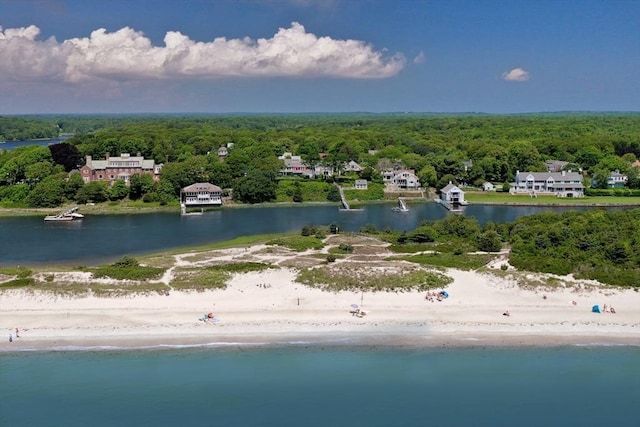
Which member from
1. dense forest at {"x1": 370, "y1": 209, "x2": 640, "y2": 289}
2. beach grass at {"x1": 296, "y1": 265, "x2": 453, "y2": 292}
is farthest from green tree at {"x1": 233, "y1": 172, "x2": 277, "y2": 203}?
beach grass at {"x1": 296, "y1": 265, "x2": 453, "y2": 292}

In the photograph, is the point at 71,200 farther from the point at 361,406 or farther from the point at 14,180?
the point at 361,406

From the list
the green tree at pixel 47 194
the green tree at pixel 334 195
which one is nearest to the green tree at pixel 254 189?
the green tree at pixel 334 195

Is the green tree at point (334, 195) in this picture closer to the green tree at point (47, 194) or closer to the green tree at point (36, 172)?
the green tree at point (47, 194)

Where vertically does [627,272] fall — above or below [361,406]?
above

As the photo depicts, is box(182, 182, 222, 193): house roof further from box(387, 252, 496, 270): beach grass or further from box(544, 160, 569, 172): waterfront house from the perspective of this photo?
box(544, 160, 569, 172): waterfront house

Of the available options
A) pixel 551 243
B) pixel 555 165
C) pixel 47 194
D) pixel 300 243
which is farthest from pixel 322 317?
pixel 555 165

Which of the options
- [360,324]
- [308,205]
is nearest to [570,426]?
[360,324]
